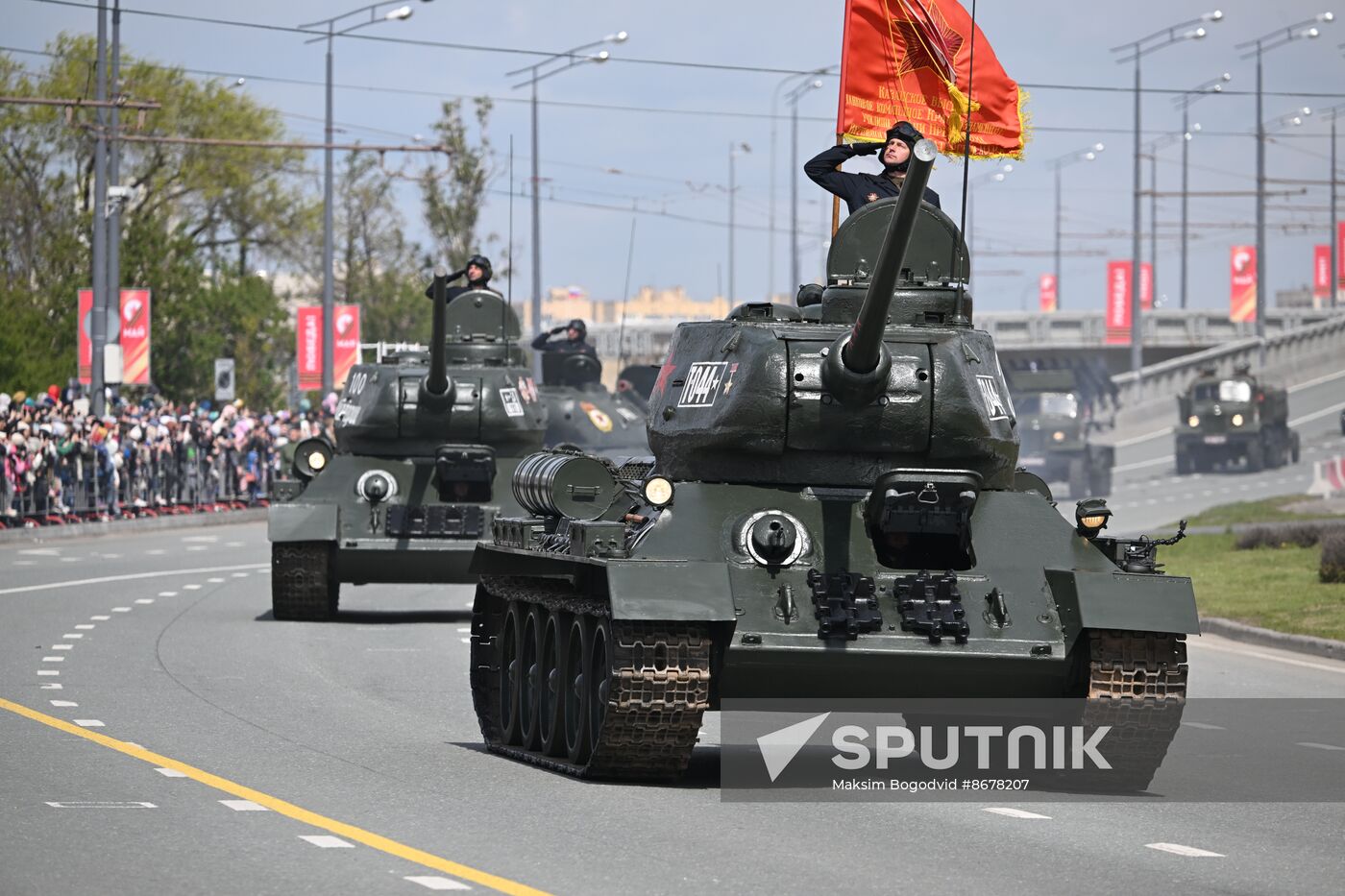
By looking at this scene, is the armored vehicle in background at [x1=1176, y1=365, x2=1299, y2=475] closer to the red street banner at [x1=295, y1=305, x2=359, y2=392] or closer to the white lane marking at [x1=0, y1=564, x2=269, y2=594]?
the red street banner at [x1=295, y1=305, x2=359, y2=392]

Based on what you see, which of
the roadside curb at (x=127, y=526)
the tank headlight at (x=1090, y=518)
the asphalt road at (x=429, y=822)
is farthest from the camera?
the roadside curb at (x=127, y=526)

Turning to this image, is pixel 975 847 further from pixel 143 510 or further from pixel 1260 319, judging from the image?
pixel 1260 319

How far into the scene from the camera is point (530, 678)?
14508 millimetres

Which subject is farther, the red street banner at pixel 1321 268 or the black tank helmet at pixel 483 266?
the red street banner at pixel 1321 268

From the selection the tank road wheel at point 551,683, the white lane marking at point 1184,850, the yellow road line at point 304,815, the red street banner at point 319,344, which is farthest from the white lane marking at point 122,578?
the red street banner at point 319,344

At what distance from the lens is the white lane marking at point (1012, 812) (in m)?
11.8

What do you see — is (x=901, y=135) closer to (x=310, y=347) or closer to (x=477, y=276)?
(x=477, y=276)

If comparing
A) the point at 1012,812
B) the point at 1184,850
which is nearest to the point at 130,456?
the point at 1012,812

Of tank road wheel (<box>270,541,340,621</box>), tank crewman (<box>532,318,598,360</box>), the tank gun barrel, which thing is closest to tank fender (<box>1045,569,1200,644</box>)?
the tank gun barrel

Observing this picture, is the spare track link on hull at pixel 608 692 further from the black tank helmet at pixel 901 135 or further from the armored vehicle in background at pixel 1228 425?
the armored vehicle in background at pixel 1228 425

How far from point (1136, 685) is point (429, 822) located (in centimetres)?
356

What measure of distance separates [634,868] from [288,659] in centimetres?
1043

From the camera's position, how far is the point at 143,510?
4262 centimetres

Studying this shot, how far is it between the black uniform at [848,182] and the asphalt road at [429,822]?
11.1 ft
